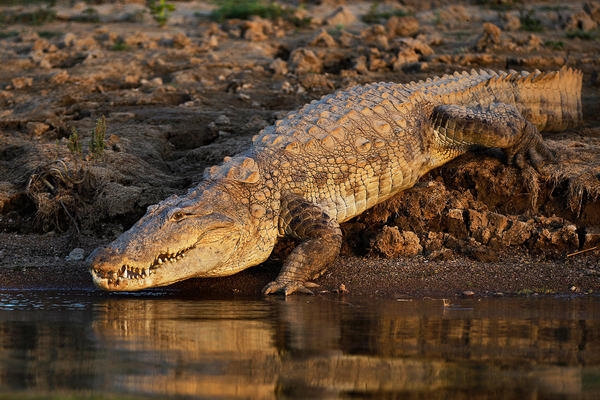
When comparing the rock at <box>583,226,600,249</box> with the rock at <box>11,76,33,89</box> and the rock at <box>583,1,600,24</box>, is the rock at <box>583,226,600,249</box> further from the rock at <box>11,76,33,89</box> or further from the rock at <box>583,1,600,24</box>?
the rock at <box>583,1,600,24</box>

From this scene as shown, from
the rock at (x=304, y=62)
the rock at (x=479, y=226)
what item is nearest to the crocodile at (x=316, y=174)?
the rock at (x=479, y=226)

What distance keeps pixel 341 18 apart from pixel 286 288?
25.9 feet

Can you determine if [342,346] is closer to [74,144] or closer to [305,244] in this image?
[305,244]

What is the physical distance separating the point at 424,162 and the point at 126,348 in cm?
412

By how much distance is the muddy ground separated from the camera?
775 centimetres

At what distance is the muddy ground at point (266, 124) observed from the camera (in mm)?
7750

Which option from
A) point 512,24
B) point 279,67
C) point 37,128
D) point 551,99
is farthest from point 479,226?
point 512,24

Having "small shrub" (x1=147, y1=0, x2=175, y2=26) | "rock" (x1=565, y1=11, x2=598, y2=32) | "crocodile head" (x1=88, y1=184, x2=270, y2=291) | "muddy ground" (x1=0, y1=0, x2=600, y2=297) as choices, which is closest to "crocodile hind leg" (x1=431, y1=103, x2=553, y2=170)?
"muddy ground" (x1=0, y1=0, x2=600, y2=297)

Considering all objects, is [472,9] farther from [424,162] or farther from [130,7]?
[424,162]

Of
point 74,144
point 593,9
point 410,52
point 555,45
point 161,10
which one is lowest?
point 74,144

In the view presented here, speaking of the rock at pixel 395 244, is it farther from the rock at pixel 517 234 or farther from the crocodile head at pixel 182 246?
the crocodile head at pixel 182 246

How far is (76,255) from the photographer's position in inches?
314

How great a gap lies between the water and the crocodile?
0.36 meters

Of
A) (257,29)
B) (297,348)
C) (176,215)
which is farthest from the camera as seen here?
(257,29)
